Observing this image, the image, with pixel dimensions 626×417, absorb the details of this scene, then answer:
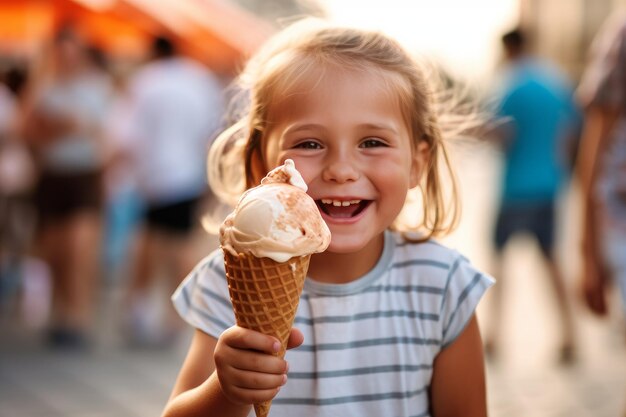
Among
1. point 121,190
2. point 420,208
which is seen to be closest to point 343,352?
point 420,208

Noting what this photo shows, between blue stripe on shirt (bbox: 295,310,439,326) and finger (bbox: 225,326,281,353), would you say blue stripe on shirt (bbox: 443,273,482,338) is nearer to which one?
blue stripe on shirt (bbox: 295,310,439,326)

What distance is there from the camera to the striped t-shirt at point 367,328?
2102mm

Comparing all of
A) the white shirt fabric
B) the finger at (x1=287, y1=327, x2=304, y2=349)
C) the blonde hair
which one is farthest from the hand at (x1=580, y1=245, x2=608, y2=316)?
the white shirt fabric

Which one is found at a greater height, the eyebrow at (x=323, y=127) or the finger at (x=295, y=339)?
the eyebrow at (x=323, y=127)

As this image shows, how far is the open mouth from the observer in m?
2.04

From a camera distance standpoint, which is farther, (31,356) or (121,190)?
(121,190)

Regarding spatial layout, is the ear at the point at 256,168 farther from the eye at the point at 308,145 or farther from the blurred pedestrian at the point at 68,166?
the blurred pedestrian at the point at 68,166

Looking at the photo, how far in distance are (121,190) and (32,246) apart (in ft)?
3.31

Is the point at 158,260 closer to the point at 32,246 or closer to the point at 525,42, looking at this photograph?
the point at 32,246

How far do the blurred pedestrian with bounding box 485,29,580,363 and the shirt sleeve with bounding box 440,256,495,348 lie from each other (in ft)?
13.0

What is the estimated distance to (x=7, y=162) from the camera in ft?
24.2

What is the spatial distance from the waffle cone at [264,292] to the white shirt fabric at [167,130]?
4.64 metres

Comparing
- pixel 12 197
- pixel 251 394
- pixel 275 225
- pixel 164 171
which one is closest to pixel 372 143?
pixel 275 225

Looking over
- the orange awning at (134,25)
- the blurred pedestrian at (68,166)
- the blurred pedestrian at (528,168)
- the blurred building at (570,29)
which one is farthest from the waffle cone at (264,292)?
the blurred building at (570,29)
